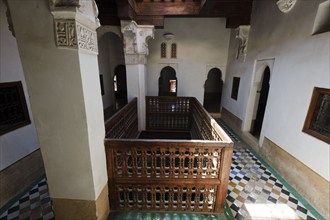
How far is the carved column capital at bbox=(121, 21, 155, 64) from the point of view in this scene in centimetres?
393

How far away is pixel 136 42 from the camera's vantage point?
13.1 feet

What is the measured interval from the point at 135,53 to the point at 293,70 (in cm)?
336

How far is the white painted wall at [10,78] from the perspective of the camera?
2.23m

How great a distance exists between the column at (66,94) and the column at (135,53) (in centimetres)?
256

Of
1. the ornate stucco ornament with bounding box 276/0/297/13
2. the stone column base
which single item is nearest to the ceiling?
the ornate stucco ornament with bounding box 276/0/297/13

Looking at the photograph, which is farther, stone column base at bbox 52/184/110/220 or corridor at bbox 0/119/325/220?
corridor at bbox 0/119/325/220

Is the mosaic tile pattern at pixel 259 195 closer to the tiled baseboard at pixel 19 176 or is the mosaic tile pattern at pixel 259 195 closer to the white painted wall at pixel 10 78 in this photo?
the tiled baseboard at pixel 19 176

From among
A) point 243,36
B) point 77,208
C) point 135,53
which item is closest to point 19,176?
point 77,208

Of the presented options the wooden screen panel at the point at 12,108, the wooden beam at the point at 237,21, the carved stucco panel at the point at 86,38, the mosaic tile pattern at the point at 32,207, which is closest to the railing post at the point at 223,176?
the carved stucco panel at the point at 86,38

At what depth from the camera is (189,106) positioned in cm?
484

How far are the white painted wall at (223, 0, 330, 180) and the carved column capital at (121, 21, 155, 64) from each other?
2.69 metres

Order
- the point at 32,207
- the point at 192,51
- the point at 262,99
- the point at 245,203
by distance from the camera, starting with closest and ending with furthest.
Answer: the point at 32,207
the point at 245,203
the point at 262,99
the point at 192,51

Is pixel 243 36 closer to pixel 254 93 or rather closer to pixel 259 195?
pixel 254 93

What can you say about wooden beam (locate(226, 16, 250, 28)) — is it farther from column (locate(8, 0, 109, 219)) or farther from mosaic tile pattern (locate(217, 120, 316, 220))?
column (locate(8, 0, 109, 219))
